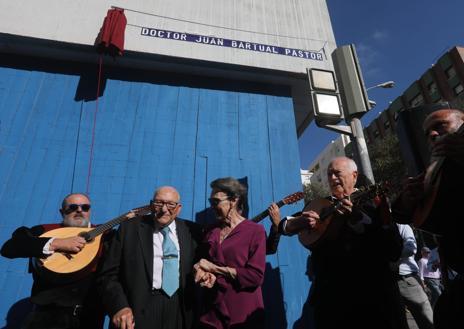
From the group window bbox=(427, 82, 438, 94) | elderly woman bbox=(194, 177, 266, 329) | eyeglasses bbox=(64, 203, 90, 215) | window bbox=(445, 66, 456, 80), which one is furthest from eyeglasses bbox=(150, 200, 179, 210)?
window bbox=(427, 82, 438, 94)

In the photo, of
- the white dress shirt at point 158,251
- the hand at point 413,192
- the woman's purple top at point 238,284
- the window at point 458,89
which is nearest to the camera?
the hand at point 413,192

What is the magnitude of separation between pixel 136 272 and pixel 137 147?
→ 2621 mm

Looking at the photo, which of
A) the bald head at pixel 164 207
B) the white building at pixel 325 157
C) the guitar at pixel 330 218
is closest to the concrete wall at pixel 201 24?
the bald head at pixel 164 207

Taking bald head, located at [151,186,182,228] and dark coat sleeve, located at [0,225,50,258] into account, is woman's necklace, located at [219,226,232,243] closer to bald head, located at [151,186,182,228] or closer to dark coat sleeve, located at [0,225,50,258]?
bald head, located at [151,186,182,228]

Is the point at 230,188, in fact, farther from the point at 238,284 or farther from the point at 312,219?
the point at 238,284

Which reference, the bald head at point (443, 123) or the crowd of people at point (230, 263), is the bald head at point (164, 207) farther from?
the bald head at point (443, 123)

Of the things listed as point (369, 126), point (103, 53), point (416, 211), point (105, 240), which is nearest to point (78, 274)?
point (105, 240)

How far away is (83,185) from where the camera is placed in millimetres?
4098

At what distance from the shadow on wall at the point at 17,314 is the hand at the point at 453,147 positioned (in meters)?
4.50

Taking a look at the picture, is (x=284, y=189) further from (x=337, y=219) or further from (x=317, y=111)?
(x=337, y=219)

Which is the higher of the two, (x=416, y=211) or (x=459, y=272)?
(x=416, y=211)

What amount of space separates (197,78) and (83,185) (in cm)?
276

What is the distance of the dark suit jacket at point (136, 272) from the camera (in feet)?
6.94

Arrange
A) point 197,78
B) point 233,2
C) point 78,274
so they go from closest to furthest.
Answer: point 78,274, point 197,78, point 233,2
